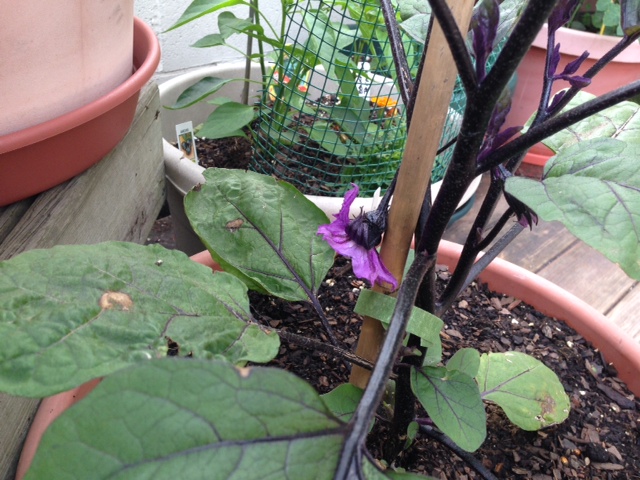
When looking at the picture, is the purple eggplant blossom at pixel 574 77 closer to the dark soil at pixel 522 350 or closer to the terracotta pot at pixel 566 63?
the dark soil at pixel 522 350

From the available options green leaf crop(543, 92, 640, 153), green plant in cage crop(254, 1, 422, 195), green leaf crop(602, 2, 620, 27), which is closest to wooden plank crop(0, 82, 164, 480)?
green plant in cage crop(254, 1, 422, 195)

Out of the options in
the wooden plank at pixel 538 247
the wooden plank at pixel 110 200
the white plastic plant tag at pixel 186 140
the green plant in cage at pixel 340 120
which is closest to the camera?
the wooden plank at pixel 110 200

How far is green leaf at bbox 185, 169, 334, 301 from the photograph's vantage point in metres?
0.61

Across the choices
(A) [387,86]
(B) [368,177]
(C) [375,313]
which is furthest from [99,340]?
(A) [387,86]

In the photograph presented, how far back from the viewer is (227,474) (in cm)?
29

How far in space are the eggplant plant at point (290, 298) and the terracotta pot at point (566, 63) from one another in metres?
1.08

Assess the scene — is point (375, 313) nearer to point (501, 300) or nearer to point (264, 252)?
point (264, 252)

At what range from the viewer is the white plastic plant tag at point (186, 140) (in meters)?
1.19

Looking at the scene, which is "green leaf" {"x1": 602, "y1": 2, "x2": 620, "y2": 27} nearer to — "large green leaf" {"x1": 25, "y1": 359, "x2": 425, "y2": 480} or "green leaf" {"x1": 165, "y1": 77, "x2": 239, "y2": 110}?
"green leaf" {"x1": 165, "y1": 77, "x2": 239, "y2": 110}

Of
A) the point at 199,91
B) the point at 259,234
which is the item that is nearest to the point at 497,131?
the point at 259,234

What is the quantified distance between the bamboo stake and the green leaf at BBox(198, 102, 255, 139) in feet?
1.99

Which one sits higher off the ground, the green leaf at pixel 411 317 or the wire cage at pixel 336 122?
the green leaf at pixel 411 317

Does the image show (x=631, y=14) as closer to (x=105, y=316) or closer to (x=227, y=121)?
(x=105, y=316)

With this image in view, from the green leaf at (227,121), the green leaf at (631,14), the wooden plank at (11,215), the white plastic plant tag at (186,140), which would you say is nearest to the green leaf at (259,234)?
the wooden plank at (11,215)
